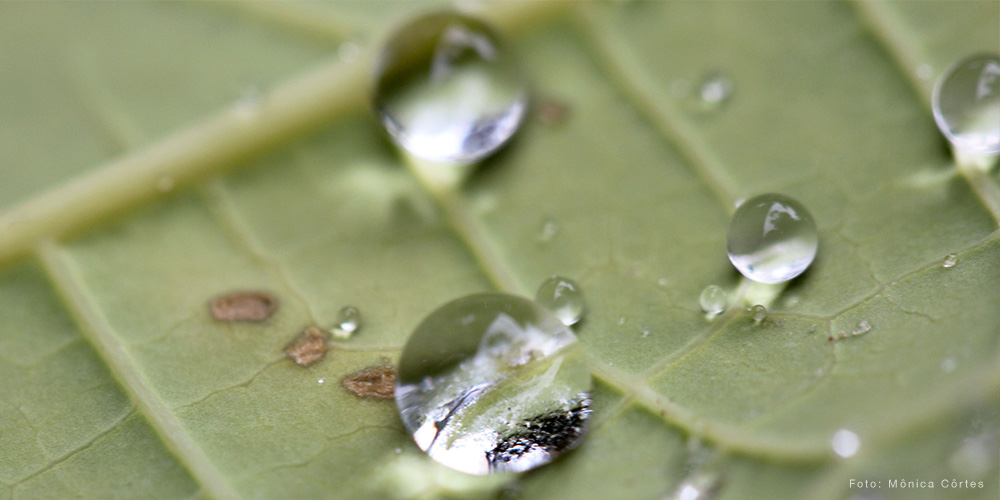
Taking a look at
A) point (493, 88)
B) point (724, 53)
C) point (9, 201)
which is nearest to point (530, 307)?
point (493, 88)

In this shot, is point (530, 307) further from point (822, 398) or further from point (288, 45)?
point (288, 45)

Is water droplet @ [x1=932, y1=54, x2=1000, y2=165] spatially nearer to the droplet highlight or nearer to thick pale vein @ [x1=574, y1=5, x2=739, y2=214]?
thick pale vein @ [x1=574, y1=5, x2=739, y2=214]

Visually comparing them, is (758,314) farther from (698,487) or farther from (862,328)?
(698,487)

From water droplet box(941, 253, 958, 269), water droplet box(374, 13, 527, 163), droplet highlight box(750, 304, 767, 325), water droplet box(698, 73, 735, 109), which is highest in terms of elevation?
water droplet box(374, 13, 527, 163)

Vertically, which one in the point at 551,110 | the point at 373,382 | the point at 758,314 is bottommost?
the point at 758,314

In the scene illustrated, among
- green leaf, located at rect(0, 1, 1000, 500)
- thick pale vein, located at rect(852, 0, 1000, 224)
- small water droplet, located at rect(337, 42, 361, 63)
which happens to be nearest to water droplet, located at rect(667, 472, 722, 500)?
green leaf, located at rect(0, 1, 1000, 500)

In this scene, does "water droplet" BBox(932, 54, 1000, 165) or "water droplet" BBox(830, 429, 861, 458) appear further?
"water droplet" BBox(932, 54, 1000, 165)

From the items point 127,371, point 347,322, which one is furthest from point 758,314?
point 127,371
